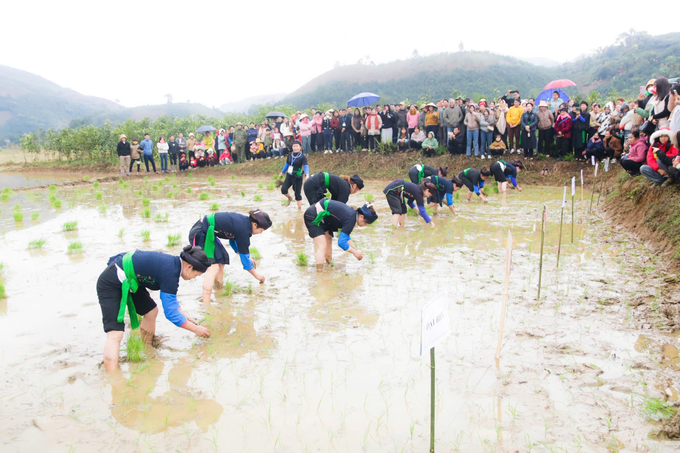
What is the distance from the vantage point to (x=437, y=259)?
707cm

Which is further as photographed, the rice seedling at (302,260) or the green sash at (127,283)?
the rice seedling at (302,260)

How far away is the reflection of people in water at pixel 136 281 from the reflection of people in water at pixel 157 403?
1.14 ft

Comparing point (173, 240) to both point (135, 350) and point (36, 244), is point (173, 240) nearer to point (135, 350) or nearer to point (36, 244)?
point (36, 244)

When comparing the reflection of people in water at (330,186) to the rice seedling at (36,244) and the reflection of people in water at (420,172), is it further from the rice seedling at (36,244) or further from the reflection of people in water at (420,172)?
the rice seedling at (36,244)

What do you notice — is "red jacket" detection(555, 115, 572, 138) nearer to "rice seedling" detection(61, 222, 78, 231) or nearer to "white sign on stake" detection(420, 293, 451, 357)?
"white sign on stake" detection(420, 293, 451, 357)

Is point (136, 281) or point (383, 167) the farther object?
point (383, 167)

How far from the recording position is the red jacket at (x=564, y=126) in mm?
13141

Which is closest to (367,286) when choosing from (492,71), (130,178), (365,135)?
(365,135)

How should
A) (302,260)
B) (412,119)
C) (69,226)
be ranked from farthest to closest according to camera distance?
(412,119) < (69,226) < (302,260)

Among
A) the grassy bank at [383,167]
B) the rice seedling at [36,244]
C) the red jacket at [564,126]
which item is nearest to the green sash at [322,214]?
the rice seedling at [36,244]

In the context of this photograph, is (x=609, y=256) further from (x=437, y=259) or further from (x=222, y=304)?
(x=222, y=304)

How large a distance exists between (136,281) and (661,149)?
7.99 metres

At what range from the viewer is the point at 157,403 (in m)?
3.64

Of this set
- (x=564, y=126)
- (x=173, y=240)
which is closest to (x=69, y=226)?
(x=173, y=240)
